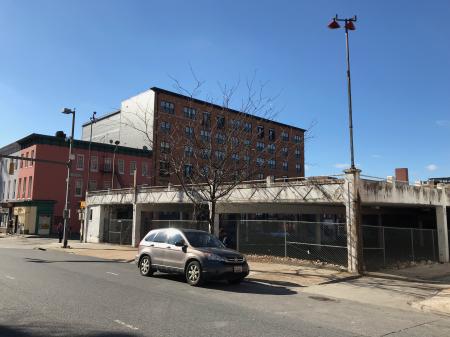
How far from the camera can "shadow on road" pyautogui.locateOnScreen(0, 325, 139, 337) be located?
6.45 m

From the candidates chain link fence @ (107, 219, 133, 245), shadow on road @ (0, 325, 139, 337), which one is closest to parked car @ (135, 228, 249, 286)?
shadow on road @ (0, 325, 139, 337)

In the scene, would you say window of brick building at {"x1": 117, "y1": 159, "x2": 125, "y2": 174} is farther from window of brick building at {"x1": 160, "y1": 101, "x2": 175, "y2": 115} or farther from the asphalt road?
the asphalt road

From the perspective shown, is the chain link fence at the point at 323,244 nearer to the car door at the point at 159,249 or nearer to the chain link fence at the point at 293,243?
the chain link fence at the point at 293,243

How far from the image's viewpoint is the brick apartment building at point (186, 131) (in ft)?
68.4

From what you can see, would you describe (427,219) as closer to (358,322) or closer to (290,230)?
(290,230)

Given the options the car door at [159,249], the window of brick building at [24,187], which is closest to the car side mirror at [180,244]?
the car door at [159,249]

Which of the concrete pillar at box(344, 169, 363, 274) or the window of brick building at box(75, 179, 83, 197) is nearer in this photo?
the concrete pillar at box(344, 169, 363, 274)

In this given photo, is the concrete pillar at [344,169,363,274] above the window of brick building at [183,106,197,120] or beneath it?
beneath

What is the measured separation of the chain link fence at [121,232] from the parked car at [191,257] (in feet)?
60.9

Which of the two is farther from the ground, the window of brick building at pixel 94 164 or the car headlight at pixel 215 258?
the window of brick building at pixel 94 164

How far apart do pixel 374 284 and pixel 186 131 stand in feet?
42.1

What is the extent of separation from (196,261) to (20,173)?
48534mm

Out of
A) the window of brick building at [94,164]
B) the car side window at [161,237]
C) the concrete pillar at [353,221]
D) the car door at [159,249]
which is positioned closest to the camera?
the car door at [159,249]

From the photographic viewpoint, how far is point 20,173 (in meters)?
54.3
